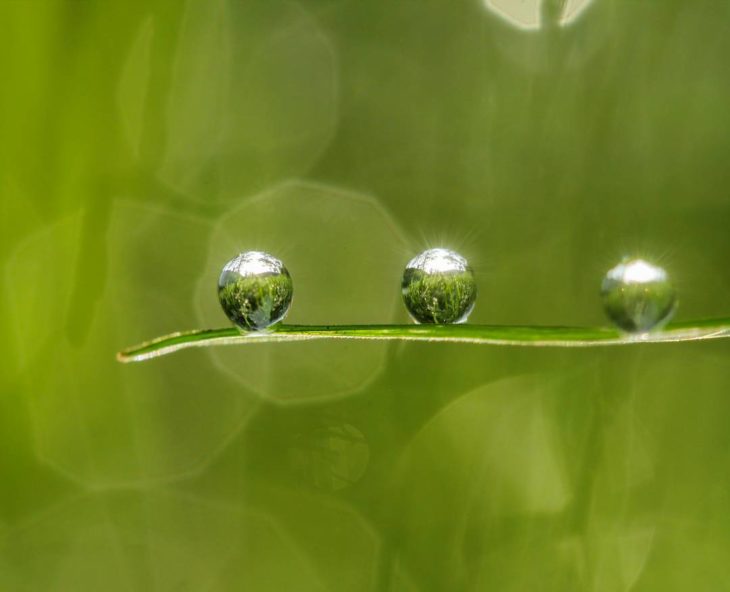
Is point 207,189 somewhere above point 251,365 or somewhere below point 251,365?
above

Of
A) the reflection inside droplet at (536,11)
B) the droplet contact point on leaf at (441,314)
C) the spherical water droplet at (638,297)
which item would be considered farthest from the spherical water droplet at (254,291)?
the reflection inside droplet at (536,11)

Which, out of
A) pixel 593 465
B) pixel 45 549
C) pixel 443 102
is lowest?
pixel 45 549

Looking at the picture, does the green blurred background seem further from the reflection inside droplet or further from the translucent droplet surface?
the translucent droplet surface

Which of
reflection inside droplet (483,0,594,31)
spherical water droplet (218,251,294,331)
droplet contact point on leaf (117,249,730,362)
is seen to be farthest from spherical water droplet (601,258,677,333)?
reflection inside droplet (483,0,594,31)

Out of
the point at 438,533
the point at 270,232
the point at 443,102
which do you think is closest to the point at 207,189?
the point at 270,232

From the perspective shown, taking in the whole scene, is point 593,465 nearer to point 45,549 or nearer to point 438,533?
point 438,533
